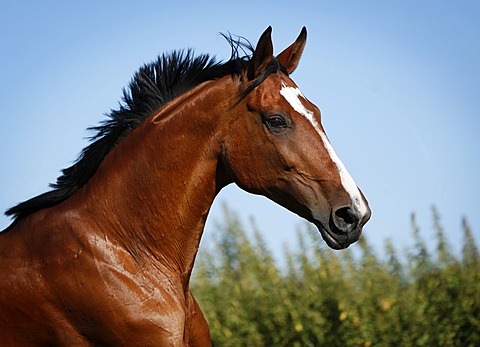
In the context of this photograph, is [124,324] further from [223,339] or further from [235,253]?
[235,253]

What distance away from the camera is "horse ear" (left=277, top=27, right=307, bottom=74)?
16.3 feet

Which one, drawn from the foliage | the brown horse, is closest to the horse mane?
the brown horse

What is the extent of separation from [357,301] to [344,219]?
4329mm

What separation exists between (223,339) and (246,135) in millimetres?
5340

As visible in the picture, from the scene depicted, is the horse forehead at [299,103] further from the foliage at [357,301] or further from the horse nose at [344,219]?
the foliage at [357,301]

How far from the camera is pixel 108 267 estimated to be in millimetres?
4191

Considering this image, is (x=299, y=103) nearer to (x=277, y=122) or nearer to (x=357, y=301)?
(x=277, y=122)

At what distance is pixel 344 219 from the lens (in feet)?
13.7

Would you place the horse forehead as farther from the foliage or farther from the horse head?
the foliage

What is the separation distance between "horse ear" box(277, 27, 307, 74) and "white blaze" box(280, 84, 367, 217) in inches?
20.0

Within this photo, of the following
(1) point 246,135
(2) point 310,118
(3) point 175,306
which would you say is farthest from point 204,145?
(3) point 175,306

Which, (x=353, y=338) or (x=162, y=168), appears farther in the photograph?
(x=353, y=338)

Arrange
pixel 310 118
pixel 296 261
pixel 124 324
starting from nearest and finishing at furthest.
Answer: pixel 124 324
pixel 310 118
pixel 296 261

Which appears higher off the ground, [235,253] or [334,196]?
[334,196]
